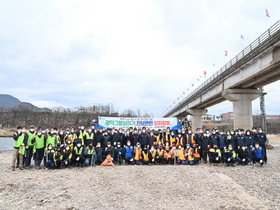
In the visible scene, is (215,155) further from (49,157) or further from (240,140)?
(49,157)

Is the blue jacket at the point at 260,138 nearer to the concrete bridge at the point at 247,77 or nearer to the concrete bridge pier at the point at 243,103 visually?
the concrete bridge at the point at 247,77

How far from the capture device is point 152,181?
7262mm

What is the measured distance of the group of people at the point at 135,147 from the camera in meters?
9.78

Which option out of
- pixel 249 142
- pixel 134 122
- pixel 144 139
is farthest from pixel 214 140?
pixel 134 122

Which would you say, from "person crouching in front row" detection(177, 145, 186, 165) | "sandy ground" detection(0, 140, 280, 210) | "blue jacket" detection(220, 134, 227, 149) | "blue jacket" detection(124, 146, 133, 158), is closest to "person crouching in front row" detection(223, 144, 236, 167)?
"blue jacket" detection(220, 134, 227, 149)

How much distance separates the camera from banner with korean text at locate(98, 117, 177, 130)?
48.7ft

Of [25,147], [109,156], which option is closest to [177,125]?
[109,156]

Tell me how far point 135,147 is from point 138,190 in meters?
5.06

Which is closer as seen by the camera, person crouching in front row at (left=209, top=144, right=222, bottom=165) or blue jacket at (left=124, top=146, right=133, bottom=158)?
person crouching in front row at (left=209, top=144, right=222, bottom=165)

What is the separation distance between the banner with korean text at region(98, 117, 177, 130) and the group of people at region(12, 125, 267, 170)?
285 cm

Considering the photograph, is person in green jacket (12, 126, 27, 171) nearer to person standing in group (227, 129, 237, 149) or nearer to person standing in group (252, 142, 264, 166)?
person standing in group (227, 129, 237, 149)

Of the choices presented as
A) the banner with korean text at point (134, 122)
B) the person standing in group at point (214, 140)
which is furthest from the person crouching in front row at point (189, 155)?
the banner with korean text at point (134, 122)

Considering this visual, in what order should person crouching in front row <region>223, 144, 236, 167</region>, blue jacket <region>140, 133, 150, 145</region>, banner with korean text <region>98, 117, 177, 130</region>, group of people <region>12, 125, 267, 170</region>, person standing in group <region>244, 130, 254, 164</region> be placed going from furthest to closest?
banner with korean text <region>98, 117, 177, 130</region>
blue jacket <region>140, 133, 150, 145</region>
person standing in group <region>244, 130, 254, 164</region>
person crouching in front row <region>223, 144, 236, 167</region>
group of people <region>12, 125, 267, 170</region>

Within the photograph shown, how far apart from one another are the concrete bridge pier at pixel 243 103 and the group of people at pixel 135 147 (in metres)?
11.9
